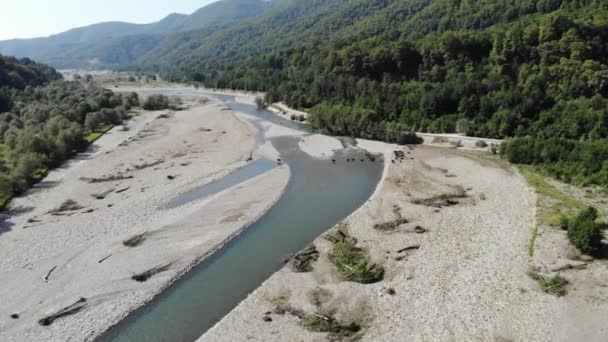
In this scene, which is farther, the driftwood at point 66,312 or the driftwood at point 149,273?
the driftwood at point 149,273

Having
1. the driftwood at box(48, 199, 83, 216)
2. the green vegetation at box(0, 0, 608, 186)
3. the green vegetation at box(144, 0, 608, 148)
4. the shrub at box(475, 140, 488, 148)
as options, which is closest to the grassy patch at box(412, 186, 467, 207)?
the green vegetation at box(0, 0, 608, 186)

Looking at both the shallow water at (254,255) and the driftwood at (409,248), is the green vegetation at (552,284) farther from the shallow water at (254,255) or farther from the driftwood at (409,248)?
the shallow water at (254,255)

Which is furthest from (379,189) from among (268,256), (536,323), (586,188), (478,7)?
(478,7)

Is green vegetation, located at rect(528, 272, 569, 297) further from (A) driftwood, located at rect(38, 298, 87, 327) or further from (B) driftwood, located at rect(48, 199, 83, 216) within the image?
(B) driftwood, located at rect(48, 199, 83, 216)

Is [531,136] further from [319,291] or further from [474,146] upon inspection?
[319,291]

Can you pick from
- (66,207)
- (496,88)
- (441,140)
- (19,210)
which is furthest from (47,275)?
(496,88)

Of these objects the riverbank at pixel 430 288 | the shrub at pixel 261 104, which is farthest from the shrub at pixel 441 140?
the shrub at pixel 261 104
